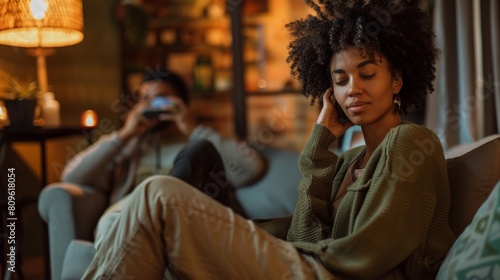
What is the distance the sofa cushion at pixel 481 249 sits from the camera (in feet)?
3.07

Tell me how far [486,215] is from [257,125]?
2.66 meters

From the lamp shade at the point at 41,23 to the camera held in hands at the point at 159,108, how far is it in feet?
1.74

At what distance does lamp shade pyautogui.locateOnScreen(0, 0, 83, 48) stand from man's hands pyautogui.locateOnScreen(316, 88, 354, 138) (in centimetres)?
85

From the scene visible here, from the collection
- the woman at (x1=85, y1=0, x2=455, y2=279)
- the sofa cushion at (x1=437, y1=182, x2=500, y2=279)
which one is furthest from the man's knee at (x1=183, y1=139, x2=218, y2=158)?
the sofa cushion at (x1=437, y1=182, x2=500, y2=279)

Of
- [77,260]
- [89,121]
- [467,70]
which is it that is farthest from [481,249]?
[89,121]

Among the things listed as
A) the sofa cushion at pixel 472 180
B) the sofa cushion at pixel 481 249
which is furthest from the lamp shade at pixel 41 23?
the sofa cushion at pixel 481 249

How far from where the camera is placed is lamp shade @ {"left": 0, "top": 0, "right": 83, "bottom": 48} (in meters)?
1.73

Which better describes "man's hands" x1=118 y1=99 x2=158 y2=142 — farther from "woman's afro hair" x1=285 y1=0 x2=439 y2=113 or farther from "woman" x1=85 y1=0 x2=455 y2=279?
"woman" x1=85 y1=0 x2=455 y2=279

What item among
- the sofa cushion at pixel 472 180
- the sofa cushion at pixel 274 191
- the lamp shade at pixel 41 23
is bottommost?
the sofa cushion at pixel 274 191

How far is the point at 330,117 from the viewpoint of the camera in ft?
4.81

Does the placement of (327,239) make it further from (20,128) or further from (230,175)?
(20,128)

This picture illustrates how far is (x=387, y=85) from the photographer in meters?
1.35

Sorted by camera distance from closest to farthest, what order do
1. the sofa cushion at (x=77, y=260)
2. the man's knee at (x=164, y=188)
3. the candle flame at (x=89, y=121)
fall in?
1. the man's knee at (x=164, y=188)
2. the sofa cushion at (x=77, y=260)
3. the candle flame at (x=89, y=121)

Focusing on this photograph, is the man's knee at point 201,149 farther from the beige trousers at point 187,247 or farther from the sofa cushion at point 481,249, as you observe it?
the sofa cushion at point 481,249
